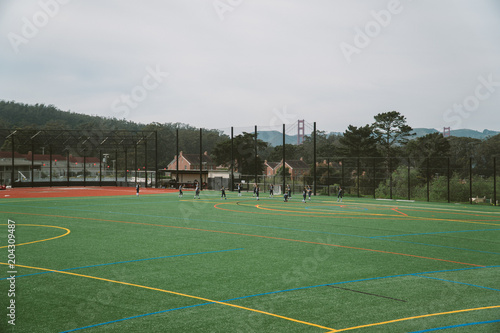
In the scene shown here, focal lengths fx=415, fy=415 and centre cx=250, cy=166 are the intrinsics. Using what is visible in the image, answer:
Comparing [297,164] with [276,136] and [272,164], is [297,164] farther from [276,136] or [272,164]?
[276,136]

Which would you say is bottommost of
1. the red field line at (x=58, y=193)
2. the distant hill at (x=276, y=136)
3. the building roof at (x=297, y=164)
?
the red field line at (x=58, y=193)

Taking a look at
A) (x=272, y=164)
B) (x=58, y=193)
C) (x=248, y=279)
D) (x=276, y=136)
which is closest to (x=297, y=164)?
(x=272, y=164)

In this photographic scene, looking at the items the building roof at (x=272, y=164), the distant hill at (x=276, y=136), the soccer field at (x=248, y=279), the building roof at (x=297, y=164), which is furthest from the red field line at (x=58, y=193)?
the building roof at (x=297, y=164)

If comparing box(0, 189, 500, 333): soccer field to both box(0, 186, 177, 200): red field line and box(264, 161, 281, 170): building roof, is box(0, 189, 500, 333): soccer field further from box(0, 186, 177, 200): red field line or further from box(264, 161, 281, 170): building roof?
box(264, 161, 281, 170): building roof

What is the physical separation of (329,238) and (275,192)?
35486 mm

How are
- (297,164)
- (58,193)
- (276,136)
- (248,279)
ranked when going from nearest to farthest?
(248,279) → (58,193) → (276,136) → (297,164)

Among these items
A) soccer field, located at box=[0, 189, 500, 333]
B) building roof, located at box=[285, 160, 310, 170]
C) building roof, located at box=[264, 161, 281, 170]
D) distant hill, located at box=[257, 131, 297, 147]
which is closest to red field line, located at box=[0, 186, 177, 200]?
distant hill, located at box=[257, 131, 297, 147]

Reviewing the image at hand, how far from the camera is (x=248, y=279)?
1020 cm

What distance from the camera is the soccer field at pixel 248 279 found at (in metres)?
7.36

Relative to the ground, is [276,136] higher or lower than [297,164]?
higher

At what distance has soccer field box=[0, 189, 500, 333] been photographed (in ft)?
24.2

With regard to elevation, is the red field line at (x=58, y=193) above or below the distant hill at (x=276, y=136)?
below

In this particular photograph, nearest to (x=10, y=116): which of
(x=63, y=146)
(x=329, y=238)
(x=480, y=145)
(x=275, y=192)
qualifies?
(x=63, y=146)

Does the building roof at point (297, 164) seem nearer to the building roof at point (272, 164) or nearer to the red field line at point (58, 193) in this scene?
the building roof at point (272, 164)
